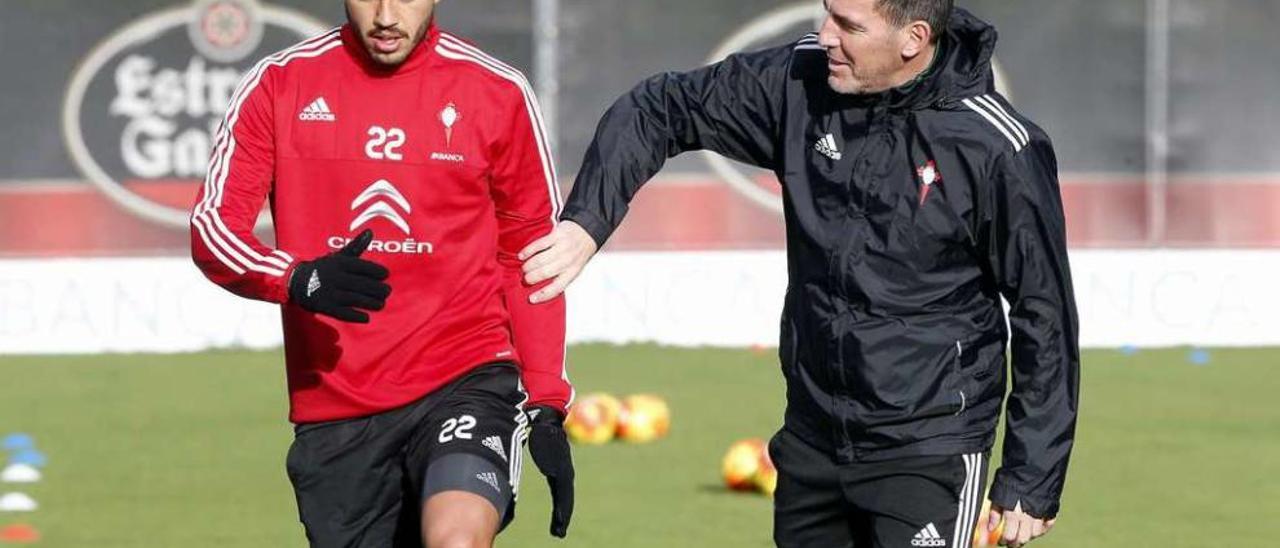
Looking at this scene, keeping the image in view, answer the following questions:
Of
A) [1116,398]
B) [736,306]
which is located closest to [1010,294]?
[1116,398]

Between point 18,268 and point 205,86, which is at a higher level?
point 205,86

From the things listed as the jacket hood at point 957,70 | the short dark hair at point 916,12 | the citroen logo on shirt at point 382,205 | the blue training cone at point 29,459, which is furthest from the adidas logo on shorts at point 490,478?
the blue training cone at point 29,459

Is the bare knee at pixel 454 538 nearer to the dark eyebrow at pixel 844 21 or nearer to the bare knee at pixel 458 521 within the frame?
the bare knee at pixel 458 521

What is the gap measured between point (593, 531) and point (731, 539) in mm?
549

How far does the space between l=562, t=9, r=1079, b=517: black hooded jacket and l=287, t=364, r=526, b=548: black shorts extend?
0.91 meters

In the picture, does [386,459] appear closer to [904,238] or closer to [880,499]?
Result: [880,499]

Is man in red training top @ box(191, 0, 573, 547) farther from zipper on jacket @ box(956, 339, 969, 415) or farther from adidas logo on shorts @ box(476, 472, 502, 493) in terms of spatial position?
zipper on jacket @ box(956, 339, 969, 415)

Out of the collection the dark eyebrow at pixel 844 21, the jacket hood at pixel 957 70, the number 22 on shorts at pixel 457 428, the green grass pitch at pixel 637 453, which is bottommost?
the green grass pitch at pixel 637 453

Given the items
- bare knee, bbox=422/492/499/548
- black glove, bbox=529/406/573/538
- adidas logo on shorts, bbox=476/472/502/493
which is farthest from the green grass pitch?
bare knee, bbox=422/492/499/548

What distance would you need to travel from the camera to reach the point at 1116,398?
13.4 meters

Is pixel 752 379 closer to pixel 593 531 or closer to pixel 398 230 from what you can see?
pixel 593 531

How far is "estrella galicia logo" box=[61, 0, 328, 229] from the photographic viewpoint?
50.8 ft

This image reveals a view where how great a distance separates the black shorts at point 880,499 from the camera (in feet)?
18.4

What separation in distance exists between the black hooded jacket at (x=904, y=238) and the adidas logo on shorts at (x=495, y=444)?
84cm
